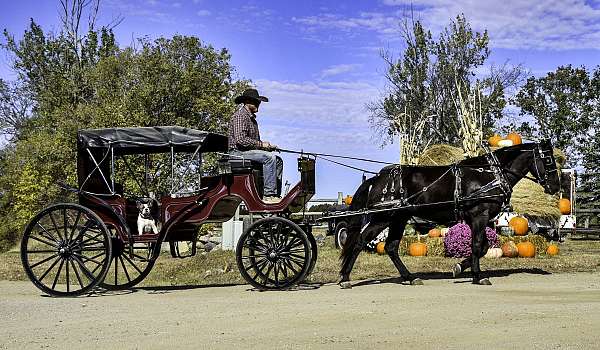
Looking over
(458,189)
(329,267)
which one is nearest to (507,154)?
(458,189)

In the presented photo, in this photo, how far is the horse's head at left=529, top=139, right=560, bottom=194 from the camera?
12.5 meters

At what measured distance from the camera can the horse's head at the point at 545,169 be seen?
12477 millimetres

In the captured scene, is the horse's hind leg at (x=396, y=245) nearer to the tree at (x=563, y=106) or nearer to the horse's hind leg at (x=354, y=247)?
the horse's hind leg at (x=354, y=247)

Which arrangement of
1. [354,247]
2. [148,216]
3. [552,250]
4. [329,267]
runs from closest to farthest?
1. [148,216]
2. [354,247]
3. [329,267]
4. [552,250]

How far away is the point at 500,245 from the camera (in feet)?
57.7

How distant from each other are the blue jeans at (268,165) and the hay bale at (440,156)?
37.1 feet

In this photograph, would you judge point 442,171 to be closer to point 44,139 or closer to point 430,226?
point 430,226

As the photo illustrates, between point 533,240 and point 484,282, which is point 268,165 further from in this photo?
point 533,240

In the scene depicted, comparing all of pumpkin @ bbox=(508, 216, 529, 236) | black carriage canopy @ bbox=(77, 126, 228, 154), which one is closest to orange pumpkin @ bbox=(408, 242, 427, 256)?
pumpkin @ bbox=(508, 216, 529, 236)

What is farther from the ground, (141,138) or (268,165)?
(141,138)

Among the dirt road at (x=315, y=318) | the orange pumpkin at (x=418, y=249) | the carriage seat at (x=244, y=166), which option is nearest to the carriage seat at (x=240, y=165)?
the carriage seat at (x=244, y=166)

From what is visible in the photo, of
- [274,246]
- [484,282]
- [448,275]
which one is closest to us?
[274,246]

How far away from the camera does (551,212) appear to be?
848 inches

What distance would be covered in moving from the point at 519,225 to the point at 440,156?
359 centimetres
